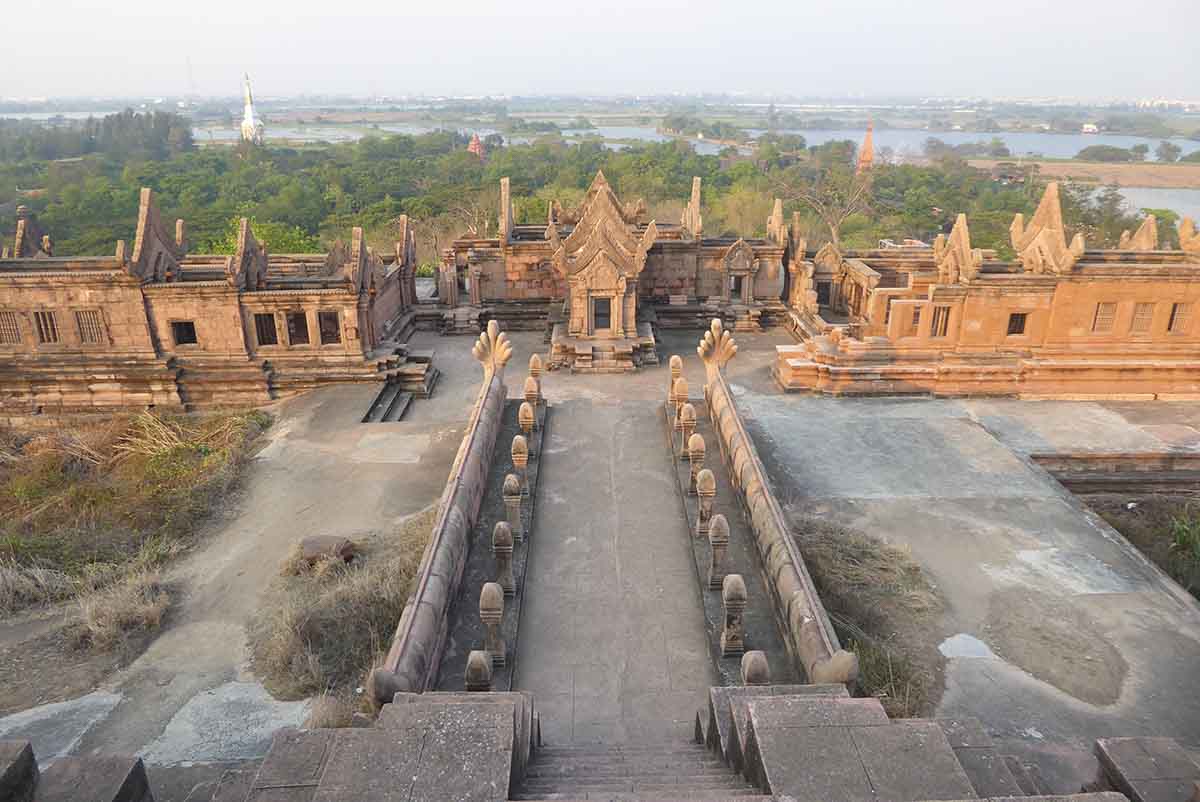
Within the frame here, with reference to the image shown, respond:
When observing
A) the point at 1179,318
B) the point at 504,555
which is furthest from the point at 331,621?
the point at 1179,318

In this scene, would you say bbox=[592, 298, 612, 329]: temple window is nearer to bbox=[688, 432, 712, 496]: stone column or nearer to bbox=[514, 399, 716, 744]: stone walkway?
bbox=[514, 399, 716, 744]: stone walkway

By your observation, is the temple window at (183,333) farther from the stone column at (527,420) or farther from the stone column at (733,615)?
the stone column at (733,615)

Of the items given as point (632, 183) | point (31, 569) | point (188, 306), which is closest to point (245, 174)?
point (632, 183)

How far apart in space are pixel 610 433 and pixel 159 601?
942 centimetres

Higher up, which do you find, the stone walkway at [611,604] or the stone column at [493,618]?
the stone column at [493,618]

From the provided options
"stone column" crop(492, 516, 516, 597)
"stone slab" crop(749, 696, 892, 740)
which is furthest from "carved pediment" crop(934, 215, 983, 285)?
"stone slab" crop(749, 696, 892, 740)

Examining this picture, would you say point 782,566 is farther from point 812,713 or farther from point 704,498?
point 812,713

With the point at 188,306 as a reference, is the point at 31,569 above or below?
below

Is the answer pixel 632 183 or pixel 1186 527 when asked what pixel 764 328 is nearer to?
pixel 1186 527

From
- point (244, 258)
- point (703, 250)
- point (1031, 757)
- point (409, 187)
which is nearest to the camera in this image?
A: point (1031, 757)

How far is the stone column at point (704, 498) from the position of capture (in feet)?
43.1

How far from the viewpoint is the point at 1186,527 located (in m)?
16.5

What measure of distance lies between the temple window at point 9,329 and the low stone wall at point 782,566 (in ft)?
67.7

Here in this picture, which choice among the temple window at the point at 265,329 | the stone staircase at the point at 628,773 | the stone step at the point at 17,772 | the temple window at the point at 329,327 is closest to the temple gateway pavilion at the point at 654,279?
the temple window at the point at 329,327
